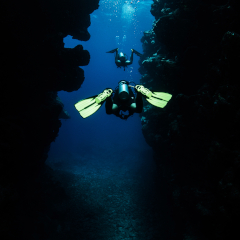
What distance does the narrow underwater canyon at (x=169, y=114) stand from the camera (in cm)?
598

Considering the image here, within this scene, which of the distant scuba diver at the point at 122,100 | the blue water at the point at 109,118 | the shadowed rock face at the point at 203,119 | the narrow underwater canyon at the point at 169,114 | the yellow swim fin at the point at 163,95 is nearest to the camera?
the distant scuba diver at the point at 122,100

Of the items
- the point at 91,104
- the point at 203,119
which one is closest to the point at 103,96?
the point at 91,104

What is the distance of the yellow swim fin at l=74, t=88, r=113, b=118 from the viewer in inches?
167

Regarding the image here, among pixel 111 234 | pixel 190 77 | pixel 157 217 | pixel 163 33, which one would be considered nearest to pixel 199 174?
pixel 157 217

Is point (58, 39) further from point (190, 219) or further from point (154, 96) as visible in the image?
point (190, 219)

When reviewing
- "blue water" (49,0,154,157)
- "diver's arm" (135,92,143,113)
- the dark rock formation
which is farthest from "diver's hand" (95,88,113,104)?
"blue water" (49,0,154,157)

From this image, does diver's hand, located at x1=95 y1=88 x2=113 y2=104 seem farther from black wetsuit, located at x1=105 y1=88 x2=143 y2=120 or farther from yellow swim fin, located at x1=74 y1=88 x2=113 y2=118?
black wetsuit, located at x1=105 y1=88 x2=143 y2=120

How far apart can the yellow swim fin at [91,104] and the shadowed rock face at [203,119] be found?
15.6 ft

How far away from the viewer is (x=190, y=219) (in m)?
7.99

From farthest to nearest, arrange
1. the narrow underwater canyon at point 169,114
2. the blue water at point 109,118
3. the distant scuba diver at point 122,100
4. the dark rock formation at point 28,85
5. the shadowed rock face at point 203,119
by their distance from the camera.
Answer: the blue water at point 109,118 → the dark rock formation at point 28,85 → the narrow underwater canyon at point 169,114 → the shadowed rock face at point 203,119 → the distant scuba diver at point 122,100

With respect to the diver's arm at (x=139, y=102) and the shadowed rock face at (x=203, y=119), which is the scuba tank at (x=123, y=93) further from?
the shadowed rock face at (x=203, y=119)

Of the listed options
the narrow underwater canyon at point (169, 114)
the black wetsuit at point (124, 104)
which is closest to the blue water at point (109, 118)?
the narrow underwater canyon at point (169, 114)

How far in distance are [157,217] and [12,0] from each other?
50.5 feet

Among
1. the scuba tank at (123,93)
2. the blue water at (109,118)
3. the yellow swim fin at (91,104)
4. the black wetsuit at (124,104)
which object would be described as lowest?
the yellow swim fin at (91,104)
